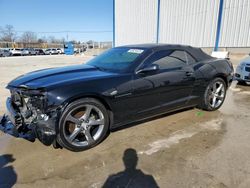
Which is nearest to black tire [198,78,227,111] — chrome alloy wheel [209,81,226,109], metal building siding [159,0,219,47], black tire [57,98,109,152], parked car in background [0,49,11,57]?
chrome alloy wheel [209,81,226,109]

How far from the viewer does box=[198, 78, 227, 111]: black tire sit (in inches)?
180

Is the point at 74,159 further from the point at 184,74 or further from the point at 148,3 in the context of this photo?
the point at 148,3

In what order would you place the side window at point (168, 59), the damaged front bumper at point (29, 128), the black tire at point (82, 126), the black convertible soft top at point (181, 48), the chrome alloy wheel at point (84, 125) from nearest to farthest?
the damaged front bumper at point (29, 128), the black tire at point (82, 126), the chrome alloy wheel at point (84, 125), the side window at point (168, 59), the black convertible soft top at point (181, 48)

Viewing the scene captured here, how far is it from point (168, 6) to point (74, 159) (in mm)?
18816

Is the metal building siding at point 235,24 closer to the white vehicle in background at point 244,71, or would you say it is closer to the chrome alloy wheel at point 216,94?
the white vehicle in background at point 244,71

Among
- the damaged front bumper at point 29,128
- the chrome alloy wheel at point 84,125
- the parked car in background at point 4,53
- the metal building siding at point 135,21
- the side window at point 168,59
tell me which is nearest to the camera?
the damaged front bumper at point 29,128

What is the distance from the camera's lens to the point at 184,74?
13.3ft

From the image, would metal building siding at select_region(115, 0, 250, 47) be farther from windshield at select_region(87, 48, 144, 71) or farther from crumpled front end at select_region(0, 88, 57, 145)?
crumpled front end at select_region(0, 88, 57, 145)

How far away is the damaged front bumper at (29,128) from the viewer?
2701mm

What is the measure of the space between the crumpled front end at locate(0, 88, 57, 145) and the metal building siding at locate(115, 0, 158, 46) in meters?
18.6

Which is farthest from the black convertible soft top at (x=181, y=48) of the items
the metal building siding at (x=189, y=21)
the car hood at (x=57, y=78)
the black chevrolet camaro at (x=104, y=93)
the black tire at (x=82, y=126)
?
the metal building siding at (x=189, y=21)

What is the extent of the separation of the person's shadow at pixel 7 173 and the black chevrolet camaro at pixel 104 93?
16.3 inches

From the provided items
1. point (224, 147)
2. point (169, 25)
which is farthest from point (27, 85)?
point (169, 25)

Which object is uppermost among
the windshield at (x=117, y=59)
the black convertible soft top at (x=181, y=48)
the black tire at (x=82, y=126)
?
the black convertible soft top at (x=181, y=48)
